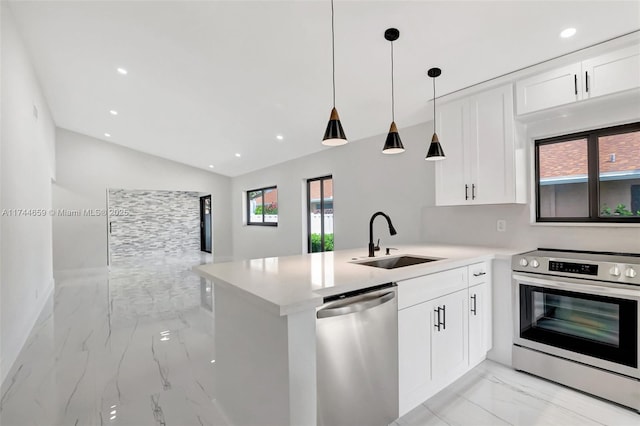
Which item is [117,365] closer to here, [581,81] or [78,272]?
[581,81]

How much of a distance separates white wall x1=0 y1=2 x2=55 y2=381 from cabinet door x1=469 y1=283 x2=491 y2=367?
364 cm

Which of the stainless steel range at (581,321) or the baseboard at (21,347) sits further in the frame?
the baseboard at (21,347)

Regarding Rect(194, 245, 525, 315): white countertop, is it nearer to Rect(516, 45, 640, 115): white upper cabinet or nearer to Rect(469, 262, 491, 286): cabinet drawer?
Rect(469, 262, 491, 286): cabinet drawer

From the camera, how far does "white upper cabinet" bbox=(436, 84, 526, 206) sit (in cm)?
280

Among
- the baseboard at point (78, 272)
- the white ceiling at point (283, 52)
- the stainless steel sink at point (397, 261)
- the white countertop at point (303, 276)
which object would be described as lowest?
the baseboard at point (78, 272)

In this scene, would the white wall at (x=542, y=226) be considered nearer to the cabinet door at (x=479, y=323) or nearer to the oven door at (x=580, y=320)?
the oven door at (x=580, y=320)

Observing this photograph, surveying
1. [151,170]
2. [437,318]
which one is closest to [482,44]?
[437,318]

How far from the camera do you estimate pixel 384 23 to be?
2354mm

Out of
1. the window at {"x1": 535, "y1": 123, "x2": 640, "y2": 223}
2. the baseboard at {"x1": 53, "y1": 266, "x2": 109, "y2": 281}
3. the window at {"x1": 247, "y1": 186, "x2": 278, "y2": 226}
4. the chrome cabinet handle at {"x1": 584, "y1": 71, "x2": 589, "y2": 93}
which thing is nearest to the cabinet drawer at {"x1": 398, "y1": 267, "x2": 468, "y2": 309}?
the window at {"x1": 535, "y1": 123, "x2": 640, "y2": 223}

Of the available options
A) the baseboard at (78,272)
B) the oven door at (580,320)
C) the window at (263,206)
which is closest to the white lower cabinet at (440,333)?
the oven door at (580,320)

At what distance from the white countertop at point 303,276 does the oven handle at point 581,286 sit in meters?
0.23

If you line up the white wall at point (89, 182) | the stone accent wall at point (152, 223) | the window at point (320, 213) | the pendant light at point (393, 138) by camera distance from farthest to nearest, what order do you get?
the stone accent wall at point (152, 223)
the white wall at point (89, 182)
the window at point (320, 213)
the pendant light at point (393, 138)

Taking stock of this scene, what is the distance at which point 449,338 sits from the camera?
2.18 m

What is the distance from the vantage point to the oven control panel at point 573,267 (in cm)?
211
